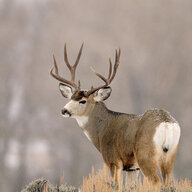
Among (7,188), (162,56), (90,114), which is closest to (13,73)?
(7,188)

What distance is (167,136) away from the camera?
18.9 feet

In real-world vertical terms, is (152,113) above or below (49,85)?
below

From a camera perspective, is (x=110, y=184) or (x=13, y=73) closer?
(x=110, y=184)

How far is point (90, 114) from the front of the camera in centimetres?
699

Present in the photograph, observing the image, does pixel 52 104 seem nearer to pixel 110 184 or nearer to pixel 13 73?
pixel 13 73

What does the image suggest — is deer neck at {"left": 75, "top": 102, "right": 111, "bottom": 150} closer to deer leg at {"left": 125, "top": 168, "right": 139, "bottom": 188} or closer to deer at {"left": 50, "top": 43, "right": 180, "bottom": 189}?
deer at {"left": 50, "top": 43, "right": 180, "bottom": 189}

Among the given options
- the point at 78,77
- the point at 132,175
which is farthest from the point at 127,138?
the point at 78,77

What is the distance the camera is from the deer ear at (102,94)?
22.7ft

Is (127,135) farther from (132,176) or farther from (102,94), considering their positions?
(102,94)

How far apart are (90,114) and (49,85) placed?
17.0 meters

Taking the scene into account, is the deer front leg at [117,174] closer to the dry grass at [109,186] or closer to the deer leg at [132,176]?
the dry grass at [109,186]

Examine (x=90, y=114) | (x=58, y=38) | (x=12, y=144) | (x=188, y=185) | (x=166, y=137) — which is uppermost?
(x=58, y=38)

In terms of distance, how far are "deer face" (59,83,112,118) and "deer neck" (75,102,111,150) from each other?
2.3 inches

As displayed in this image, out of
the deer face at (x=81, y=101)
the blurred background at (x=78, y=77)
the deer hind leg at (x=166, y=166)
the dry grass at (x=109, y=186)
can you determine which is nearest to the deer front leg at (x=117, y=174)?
the dry grass at (x=109, y=186)
